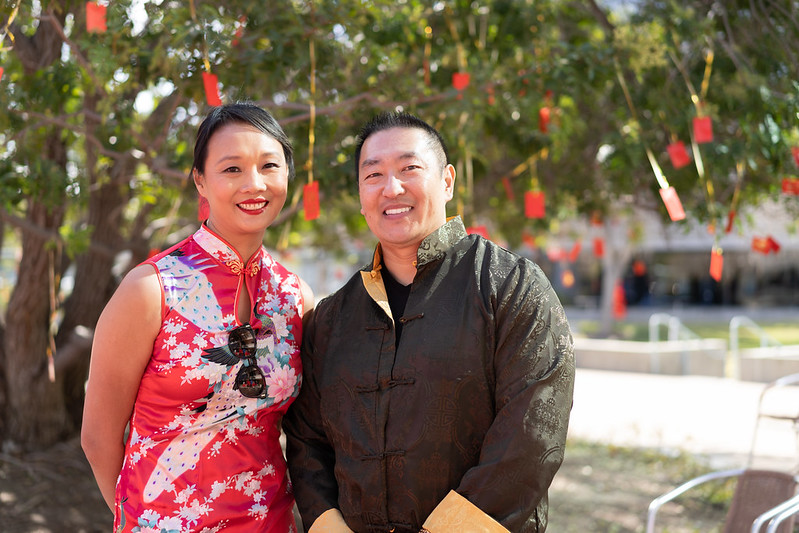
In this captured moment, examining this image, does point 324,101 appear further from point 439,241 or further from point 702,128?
point 439,241

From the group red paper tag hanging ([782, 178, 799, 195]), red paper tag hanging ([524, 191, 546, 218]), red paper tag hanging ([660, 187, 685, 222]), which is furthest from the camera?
red paper tag hanging ([524, 191, 546, 218])

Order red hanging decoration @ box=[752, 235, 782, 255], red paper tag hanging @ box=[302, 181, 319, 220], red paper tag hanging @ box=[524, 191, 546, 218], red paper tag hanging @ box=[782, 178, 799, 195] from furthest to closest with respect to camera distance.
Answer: red hanging decoration @ box=[752, 235, 782, 255]
red paper tag hanging @ box=[524, 191, 546, 218]
red paper tag hanging @ box=[782, 178, 799, 195]
red paper tag hanging @ box=[302, 181, 319, 220]

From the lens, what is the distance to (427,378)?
1.85m

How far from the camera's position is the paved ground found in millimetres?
6993

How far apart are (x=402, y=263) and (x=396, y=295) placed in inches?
3.5

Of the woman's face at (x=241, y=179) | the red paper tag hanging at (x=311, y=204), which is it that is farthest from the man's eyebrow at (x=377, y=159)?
the red paper tag hanging at (x=311, y=204)

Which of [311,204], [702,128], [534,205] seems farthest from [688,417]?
[311,204]

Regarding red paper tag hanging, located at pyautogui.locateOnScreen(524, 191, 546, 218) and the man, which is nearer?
the man

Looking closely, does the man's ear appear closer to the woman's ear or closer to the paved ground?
the woman's ear

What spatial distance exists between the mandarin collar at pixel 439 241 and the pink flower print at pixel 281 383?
36 cm

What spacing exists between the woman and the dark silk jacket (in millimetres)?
159

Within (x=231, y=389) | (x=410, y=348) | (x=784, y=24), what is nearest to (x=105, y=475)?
(x=231, y=389)

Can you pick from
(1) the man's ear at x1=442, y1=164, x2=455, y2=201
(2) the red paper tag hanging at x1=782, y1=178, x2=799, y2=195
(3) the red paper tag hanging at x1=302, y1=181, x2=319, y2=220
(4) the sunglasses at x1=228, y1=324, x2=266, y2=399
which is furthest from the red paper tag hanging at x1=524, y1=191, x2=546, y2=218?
(4) the sunglasses at x1=228, y1=324, x2=266, y2=399

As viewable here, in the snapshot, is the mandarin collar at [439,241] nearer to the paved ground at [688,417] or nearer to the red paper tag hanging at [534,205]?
the red paper tag hanging at [534,205]
